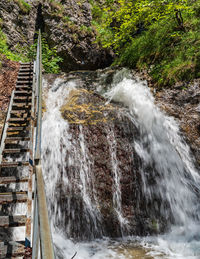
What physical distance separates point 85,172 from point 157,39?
7811 millimetres

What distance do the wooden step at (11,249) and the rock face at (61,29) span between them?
38.1ft

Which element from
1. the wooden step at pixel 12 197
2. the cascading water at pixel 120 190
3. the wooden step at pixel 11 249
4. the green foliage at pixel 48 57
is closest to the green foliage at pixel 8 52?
the green foliage at pixel 48 57

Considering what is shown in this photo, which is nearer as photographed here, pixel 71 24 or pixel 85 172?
pixel 85 172

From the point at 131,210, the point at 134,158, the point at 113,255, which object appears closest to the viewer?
the point at 113,255

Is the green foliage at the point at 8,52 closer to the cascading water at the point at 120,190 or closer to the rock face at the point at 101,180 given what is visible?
the cascading water at the point at 120,190

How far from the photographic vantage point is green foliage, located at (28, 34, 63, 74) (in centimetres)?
1102

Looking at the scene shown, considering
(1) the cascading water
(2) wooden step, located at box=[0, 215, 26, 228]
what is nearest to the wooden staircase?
(2) wooden step, located at box=[0, 215, 26, 228]

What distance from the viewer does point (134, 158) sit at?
550 centimetres

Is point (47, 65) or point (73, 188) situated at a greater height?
point (47, 65)

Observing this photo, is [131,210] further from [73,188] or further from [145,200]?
[73,188]

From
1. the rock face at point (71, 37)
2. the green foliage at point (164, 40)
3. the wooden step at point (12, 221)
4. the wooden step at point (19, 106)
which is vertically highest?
the rock face at point (71, 37)

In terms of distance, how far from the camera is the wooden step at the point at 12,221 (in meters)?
2.76

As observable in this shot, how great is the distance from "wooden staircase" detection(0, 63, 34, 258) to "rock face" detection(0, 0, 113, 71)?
5375mm

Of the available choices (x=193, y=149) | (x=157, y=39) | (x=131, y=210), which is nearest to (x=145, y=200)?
(x=131, y=210)
